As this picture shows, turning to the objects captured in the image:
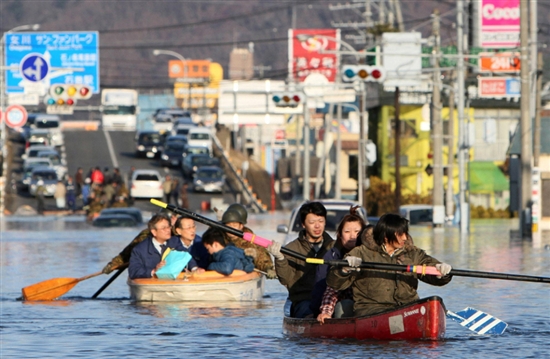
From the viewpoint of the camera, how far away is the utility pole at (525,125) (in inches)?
1485

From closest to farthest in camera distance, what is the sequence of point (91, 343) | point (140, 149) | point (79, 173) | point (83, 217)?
point (91, 343)
point (83, 217)
point (79, 173)
point (140, 149)

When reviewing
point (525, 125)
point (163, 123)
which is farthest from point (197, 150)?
point (525, 125)

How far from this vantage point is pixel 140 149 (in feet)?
252

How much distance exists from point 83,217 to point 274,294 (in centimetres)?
3591

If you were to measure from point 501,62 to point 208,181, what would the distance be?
76.5 feet

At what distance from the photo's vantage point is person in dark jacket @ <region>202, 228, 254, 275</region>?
17.8 metres

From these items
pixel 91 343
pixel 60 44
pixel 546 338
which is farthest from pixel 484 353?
pixel 60 44

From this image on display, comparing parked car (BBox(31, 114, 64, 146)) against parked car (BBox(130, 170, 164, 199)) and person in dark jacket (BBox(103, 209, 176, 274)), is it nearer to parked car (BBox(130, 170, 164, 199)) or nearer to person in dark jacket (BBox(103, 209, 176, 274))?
parked car (BBox(130, 170, 164, 199))

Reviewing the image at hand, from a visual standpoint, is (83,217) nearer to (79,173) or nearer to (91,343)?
(79,173)

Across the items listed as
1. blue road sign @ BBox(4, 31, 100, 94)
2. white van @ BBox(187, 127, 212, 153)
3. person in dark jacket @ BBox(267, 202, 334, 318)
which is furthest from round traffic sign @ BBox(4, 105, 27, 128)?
person in dark jacket @ BBox(267, 202, 334, 318)

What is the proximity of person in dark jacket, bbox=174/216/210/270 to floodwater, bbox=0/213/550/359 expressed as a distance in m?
0.62

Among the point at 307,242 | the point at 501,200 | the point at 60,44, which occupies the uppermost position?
the point at 60,44

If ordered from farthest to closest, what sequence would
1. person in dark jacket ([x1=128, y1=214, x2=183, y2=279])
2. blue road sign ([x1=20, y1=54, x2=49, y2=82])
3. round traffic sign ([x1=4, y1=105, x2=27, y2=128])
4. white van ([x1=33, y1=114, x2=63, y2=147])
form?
white van ([x1=33, y1=114, x2=63, y2=147]), round traffic sign ([x1=4, y1=105, x2=27, y2=128]), blue road sign ([x1=20, y1=54, x2=49, y2=82]), person in dark jacket ([x1=128, y1=214, x2=183, y2=279])

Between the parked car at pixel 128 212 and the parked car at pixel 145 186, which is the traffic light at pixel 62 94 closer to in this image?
the parked car at pixel 145 186
